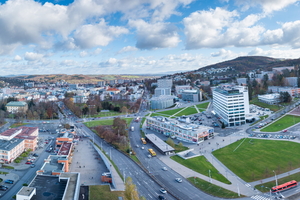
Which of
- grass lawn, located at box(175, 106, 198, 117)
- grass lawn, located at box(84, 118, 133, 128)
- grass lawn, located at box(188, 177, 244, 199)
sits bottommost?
grass lawn, located at box(188, 177, 244, 199)

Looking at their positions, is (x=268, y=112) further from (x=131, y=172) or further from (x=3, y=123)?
(x=3, y=123)

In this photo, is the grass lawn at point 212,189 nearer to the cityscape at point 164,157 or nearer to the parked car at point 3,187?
the cityscape at point 164,157

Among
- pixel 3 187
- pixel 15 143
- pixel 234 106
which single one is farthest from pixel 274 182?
pixel 15 143

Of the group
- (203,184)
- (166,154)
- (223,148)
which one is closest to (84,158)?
(166,154)

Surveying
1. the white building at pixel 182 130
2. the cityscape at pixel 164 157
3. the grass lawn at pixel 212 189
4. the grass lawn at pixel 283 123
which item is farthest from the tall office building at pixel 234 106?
the grass lawn at pixel 212 189

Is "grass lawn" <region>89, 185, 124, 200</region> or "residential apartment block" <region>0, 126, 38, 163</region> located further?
"residential apartment block" <region>0, 126, 38, 163</region>

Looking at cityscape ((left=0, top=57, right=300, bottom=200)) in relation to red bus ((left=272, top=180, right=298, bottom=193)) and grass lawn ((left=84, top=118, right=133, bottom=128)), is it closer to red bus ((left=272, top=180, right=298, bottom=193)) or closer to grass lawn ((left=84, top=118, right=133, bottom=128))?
red bus ((left=272, top=180, right=298, bottom=193))

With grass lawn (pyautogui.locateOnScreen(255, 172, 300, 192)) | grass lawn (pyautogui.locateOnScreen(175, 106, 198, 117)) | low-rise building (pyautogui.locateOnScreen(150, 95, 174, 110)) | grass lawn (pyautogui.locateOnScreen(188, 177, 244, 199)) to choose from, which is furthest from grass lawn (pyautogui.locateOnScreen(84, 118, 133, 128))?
grass lawn (pyautogui.locateOnScreen(255, 172, 300, 192))
